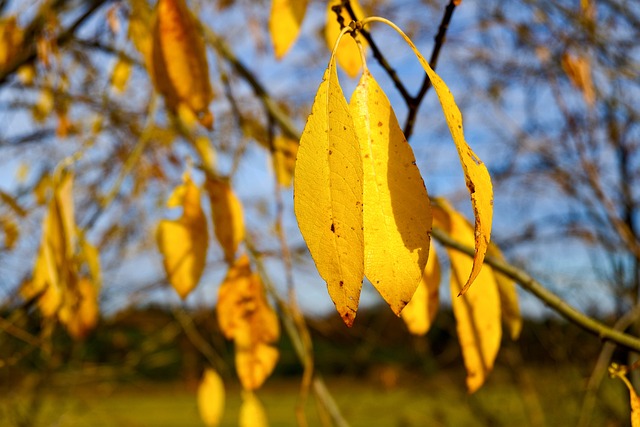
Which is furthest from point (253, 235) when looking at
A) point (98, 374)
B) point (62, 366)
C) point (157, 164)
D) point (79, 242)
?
point (62, 366)

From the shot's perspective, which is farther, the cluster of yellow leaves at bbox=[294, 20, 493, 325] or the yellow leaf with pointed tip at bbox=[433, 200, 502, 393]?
the yellow leaf with pointed tip at bbox=[433, 200, 502, 393]

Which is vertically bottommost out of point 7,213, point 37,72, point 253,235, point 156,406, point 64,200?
point 156,406

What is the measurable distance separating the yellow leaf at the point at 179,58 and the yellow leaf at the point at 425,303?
213 mm

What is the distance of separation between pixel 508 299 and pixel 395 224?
9.4 inches

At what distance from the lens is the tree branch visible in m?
0.38

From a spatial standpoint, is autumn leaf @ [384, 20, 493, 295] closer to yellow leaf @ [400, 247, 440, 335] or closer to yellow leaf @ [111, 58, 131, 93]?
yellow leaf @ [400, 247, 440, 335]

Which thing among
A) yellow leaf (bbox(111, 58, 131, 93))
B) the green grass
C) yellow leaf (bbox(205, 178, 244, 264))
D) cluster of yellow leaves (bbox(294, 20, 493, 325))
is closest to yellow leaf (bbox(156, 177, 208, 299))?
yellow leaf (bbox(205, 178, 244, 264))

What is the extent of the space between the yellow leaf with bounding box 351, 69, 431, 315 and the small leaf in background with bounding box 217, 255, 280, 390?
0.30 meters

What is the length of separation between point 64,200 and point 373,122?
0.37 metres

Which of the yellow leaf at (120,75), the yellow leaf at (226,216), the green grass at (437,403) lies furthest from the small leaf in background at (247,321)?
the green grass at (437,403)

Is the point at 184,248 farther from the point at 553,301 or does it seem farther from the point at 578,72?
the point at 578,72

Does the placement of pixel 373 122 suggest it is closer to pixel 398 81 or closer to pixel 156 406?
pixel 398 81

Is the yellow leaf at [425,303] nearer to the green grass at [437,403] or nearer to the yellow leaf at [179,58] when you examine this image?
the yellow leaf at [179,58]

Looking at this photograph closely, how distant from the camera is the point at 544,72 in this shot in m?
1.56
